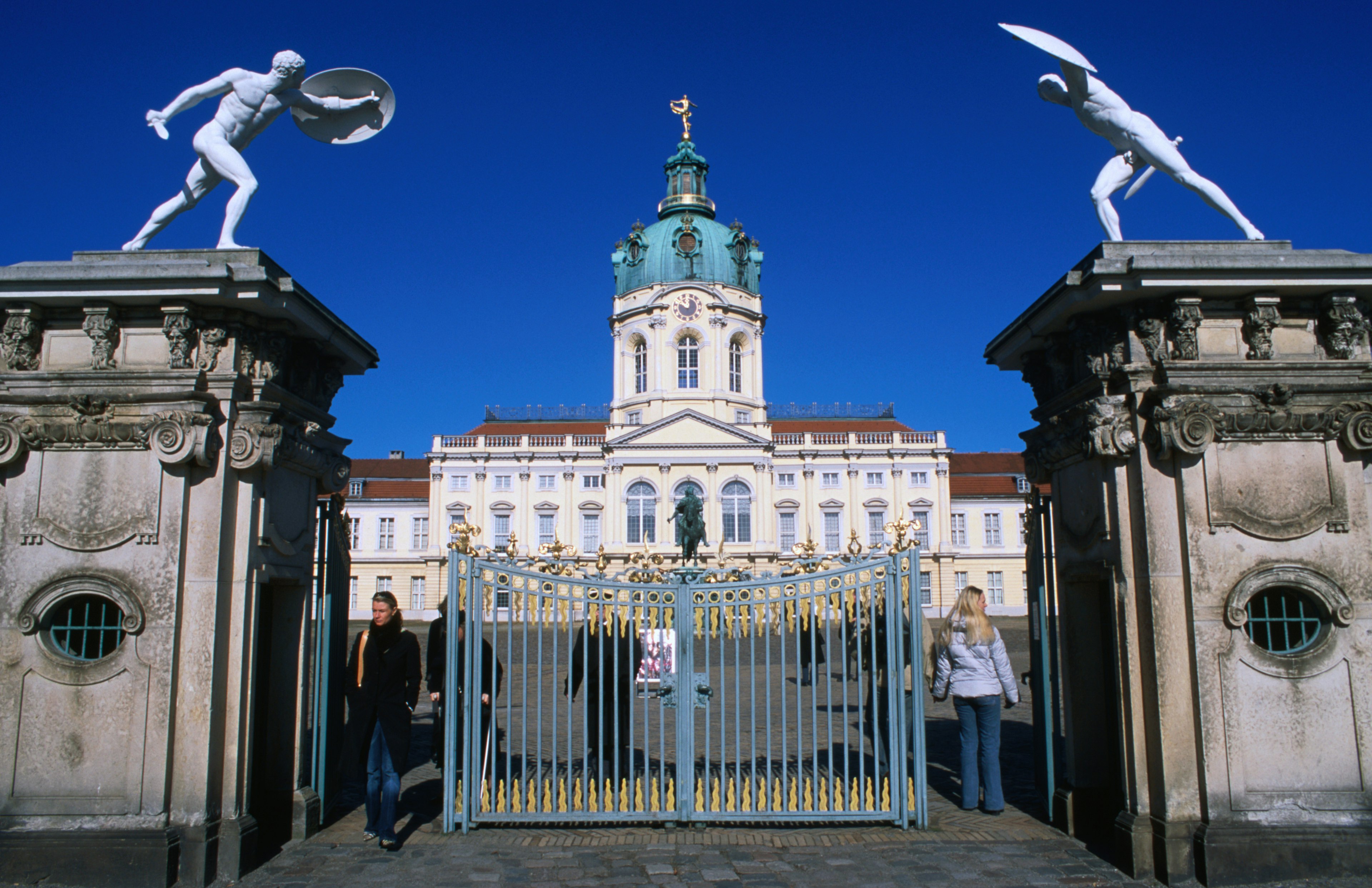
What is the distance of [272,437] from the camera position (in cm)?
678

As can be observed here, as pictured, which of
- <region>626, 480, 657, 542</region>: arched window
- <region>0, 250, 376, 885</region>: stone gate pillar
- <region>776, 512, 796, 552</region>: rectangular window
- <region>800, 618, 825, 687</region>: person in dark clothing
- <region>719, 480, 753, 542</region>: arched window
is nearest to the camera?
<region>0, 250, 376, 885</region>: stone gate pillar

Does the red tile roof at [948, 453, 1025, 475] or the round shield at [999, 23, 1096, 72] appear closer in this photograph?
the round shield at [999, 23, 1096, 72]

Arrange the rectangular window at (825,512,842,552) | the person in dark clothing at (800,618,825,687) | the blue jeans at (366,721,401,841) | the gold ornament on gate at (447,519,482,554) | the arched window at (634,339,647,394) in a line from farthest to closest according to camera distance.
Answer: the arched window at (634,339,647,394) → the rectangular window at (825,512,842,552) → the gold ornament on gate at (447,519,482,554) → the person in dark clothing at (800,618,825,687) → the blue jeans at (366,721,401,841)

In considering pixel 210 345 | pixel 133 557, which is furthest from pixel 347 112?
pixel 133 557

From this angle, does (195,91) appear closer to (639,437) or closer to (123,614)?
(123,614)

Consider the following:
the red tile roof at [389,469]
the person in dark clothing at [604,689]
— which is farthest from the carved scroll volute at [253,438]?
the red tile roof at [389,469]

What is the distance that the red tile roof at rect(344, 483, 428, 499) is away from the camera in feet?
198

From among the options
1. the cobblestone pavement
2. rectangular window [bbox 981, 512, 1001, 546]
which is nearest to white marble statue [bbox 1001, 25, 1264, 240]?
the cobblestone pavement

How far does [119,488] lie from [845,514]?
51.9 meters

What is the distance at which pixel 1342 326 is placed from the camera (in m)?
6.57

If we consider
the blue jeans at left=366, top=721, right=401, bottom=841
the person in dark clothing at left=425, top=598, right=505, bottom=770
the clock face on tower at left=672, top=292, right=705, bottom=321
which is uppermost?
the clock face on tower at left=672, top=292, right=705, bottom=321

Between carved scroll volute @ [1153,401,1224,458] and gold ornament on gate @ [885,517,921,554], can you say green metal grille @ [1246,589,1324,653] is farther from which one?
gold ornament on gate @ [885,517,921,554]

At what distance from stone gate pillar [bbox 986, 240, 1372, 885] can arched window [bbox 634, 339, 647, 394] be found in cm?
5154

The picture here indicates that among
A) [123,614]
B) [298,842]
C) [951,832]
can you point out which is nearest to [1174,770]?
[951,832]
